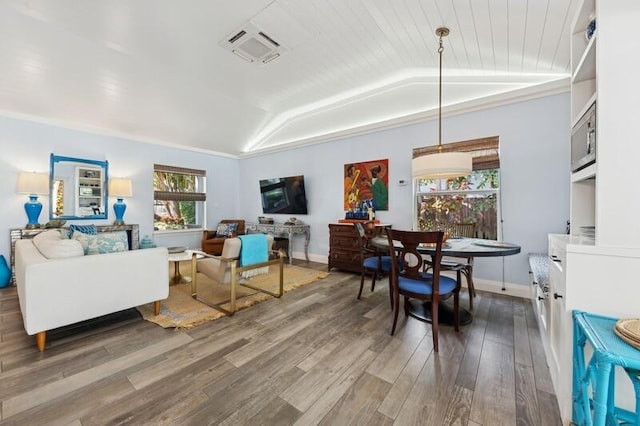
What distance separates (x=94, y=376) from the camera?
175 centimetres

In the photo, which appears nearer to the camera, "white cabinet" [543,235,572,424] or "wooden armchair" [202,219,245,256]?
"white cabinet" [543,235,572,424]

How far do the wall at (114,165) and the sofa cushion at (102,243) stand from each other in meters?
2.79

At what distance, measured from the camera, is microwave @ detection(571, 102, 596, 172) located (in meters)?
1.28

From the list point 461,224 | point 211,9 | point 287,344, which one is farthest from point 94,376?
point 461,224

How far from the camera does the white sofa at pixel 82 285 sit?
200 centimetres

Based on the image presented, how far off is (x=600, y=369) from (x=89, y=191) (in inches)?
260

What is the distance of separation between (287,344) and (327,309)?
812 mm

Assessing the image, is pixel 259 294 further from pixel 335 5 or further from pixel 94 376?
pixel 335 5

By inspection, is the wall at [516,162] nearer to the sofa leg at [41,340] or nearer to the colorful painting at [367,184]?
the colorful painting at [367,184]

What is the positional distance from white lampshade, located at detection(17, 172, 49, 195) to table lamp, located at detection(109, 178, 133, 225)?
0.85 metres

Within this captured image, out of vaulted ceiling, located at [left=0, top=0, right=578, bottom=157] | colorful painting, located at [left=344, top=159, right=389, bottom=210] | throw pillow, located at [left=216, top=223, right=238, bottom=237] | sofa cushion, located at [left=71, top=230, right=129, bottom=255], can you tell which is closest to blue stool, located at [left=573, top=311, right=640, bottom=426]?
vaulted ceiling, located at [left=0, top=0, right=578, bottom=157]

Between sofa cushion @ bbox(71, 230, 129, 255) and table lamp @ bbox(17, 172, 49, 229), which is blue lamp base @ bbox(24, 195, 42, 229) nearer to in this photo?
table lamp @ bbox(17, 172, 49, 229)

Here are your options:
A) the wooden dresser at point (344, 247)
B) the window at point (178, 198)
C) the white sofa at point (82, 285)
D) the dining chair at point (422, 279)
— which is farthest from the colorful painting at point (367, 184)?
the window at point (178, 198)

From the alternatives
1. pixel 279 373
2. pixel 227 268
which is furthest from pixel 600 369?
pixel 227 268
